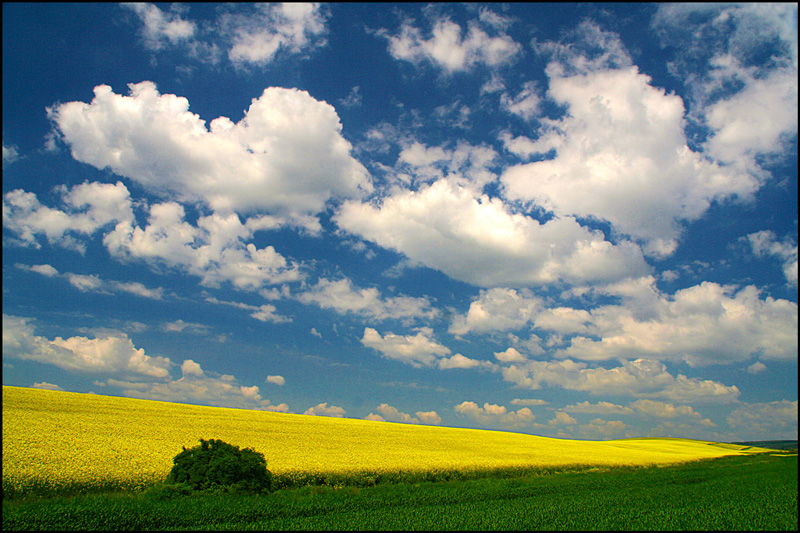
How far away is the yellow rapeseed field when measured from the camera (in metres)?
17.2

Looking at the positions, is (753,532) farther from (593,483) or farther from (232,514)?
(232,514)

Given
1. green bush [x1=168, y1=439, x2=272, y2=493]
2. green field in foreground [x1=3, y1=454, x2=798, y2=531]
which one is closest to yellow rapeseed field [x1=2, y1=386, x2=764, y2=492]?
green bush [x1=168, y1=439, x2=272, y2=493]

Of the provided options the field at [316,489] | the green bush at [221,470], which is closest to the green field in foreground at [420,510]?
the field at [316,489]

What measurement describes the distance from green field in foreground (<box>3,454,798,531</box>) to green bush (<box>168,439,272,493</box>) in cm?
74

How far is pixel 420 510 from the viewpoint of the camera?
15.2m

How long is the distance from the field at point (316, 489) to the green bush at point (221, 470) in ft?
2.47

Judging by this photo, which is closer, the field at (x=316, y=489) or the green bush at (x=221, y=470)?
the field at (x=316, y=489)

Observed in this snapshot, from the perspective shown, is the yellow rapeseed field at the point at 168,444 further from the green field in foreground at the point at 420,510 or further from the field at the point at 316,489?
the green field in foreground at the point at 420,510

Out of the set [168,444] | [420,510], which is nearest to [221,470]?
[420,510]

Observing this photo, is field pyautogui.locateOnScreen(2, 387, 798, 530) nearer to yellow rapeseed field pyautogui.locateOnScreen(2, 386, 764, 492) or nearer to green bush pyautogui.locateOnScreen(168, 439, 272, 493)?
yellow rapeseed field pyautogui.locateOnScreen(2, 386, 764, 492)

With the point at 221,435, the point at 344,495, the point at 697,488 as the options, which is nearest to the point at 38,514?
the point at 344,495

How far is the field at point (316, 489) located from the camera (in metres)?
13.3

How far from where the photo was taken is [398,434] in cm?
4309

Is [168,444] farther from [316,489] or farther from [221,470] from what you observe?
[316,489]
